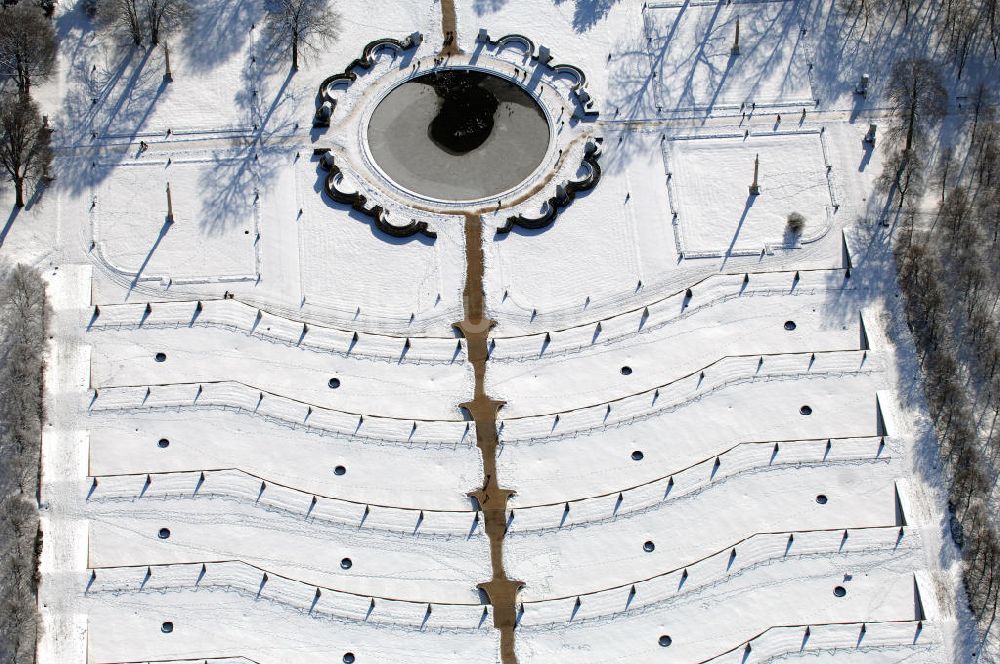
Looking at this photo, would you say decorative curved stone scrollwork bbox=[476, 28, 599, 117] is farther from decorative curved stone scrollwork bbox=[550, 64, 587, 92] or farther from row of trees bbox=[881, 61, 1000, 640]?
row of trees bbox=[881, 61, 1000, 640]

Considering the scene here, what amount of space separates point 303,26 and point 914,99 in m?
56.2

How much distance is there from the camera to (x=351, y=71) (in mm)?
183625

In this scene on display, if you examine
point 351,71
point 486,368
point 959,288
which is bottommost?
point 486,368

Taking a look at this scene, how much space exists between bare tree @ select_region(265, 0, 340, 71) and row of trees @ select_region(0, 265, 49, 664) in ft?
111

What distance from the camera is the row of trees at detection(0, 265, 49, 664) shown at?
5891 inches

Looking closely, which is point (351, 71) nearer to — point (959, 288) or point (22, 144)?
point (22, 144)

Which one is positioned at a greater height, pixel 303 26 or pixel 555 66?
pixel 303 26

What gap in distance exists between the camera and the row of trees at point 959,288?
15512 centimetres

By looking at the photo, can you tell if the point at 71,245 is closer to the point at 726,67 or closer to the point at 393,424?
the point at 393,424

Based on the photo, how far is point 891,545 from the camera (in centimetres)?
15325

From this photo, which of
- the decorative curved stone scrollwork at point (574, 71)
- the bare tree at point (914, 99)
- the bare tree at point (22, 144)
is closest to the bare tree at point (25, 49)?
the bare tree at point (22, 144)

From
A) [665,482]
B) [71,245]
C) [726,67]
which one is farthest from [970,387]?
[71,245]

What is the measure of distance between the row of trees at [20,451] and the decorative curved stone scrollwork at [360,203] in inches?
1033

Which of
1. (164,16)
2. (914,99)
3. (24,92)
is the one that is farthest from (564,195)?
(24,92)
